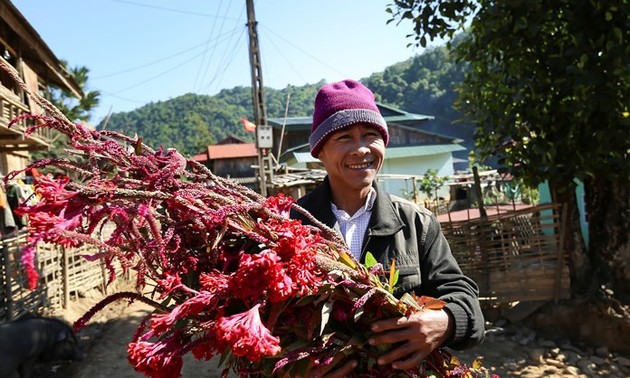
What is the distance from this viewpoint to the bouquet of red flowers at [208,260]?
0.98 metres

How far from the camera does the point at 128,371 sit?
5922 mm

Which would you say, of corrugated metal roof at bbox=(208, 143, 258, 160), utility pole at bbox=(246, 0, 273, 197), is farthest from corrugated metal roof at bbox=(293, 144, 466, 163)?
utility pole at bbox=(246, 0, 273, 197)

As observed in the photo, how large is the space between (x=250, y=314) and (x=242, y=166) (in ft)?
111

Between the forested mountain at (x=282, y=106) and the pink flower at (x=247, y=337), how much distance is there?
39.0 metres

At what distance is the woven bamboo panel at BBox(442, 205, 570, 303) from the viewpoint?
614 centimetres

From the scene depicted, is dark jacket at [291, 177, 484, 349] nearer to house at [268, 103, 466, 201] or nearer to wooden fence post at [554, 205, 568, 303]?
wooden fence post at [554, 205, 568, 303]

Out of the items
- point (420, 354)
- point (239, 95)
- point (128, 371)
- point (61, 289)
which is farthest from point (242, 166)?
point (239, 95)

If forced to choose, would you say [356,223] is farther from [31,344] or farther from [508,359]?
[31,344]

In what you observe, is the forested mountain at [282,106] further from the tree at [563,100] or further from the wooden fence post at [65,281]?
the tree at [563,100]

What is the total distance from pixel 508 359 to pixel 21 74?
25.7ft

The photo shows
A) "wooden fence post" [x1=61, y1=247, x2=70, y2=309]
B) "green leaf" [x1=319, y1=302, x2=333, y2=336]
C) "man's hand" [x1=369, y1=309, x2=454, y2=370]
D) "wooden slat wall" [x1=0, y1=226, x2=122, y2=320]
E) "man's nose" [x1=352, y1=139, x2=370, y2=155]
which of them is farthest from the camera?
"wooden fence post" [x1=61, y1=247, x2=70, y2=309]

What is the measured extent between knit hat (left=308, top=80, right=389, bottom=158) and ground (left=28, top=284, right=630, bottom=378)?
440 centimetres

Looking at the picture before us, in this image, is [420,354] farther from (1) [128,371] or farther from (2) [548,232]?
(2) [548,232]

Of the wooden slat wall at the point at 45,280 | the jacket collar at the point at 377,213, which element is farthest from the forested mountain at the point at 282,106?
the jacket collar at the point at 377,213
